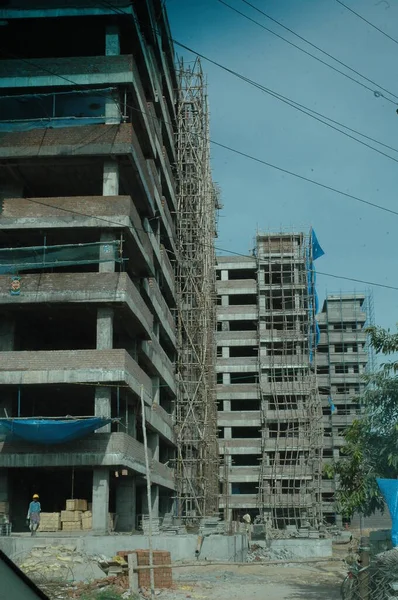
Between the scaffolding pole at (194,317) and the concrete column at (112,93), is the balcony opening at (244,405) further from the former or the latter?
the concrete column at (112,93)

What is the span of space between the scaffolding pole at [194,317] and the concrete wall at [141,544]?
1553 centimetres

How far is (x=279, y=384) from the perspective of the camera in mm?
56656

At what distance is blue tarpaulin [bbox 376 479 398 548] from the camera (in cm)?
1258

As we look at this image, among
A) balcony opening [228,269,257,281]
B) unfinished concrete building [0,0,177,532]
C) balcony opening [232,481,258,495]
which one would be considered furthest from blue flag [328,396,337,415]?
unfinished concrete building [0,0,177,532]

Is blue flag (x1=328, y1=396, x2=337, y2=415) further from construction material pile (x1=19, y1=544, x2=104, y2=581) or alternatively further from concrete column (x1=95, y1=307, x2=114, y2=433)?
construction material pile (x1=19, y1=544, x2=104, y2=581)

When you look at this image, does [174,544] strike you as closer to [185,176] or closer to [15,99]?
[15,99]

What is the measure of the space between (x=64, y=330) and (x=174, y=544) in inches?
501

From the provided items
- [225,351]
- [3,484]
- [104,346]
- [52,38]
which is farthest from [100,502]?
[225,351]

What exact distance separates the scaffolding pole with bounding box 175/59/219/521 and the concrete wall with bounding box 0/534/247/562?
15534 mm

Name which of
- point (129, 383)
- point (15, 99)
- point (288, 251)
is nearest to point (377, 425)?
point (129, 383)

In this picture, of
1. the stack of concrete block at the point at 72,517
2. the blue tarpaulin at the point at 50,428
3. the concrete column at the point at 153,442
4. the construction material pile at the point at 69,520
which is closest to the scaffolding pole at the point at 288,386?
the concrete column at the point at 153,442

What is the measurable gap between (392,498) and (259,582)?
273 inches

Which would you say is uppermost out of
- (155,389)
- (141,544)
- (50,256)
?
(50,256)

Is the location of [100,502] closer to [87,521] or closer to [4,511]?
[87,521]
